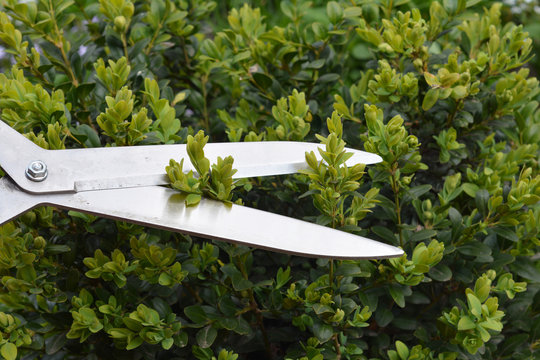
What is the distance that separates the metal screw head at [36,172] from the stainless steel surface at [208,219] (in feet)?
0.09

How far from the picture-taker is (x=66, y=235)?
3.74 feet

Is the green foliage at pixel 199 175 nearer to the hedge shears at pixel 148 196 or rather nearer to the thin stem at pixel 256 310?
the hedge shears at pixel 148 196

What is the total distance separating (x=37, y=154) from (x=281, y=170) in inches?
15.6

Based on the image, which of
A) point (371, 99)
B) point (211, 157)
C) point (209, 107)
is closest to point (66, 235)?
point (211, 157)

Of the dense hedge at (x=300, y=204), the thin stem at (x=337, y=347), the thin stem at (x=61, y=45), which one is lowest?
the thin stem at (x=337, y=347)

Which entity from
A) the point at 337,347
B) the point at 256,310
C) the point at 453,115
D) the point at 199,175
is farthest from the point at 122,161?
the point at 453,115

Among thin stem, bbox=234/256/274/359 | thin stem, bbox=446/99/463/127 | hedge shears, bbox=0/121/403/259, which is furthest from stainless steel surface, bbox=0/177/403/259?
thin stem, bbox=446/99/463/127

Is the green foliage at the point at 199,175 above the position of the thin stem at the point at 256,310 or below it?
above

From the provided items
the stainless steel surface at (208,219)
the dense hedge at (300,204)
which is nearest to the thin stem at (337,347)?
the dense hedge at (300,204)

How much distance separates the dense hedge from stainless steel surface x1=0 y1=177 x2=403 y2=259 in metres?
0.04

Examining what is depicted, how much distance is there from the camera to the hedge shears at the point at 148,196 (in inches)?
33.2

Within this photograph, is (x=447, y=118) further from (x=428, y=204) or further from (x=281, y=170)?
(x=281, y=170)

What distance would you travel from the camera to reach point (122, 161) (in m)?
0.93

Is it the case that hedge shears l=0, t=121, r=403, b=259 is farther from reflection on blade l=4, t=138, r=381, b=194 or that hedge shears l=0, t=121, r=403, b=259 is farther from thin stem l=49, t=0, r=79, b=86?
thin stem l=49, t=0, r=79, b=86
